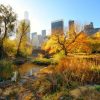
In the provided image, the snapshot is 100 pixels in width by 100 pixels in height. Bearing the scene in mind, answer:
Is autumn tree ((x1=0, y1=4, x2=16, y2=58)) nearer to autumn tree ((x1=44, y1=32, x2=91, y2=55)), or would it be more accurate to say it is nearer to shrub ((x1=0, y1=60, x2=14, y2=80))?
autumn tree ((x1=44, y1=32, x2=91, y2=55))

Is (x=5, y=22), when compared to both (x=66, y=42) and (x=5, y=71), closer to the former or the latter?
(x=66, y=42)

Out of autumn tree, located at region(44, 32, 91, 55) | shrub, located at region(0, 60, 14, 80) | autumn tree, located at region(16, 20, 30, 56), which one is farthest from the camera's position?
autumn tree, located at region(16, 20, 30, 56)

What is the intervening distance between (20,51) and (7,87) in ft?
100

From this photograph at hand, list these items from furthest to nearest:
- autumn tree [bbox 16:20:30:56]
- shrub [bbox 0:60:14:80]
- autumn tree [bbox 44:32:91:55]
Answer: autumn tree [bbox 16:20:30:56] → autumn tree [bbox 44:32:91:55] → shrub [bbox 0:60:14:80]

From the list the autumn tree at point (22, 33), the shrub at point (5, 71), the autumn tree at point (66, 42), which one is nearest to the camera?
the shrub at point (5, 71)

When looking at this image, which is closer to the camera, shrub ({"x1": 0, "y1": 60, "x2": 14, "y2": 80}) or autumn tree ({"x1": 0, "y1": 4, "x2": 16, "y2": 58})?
shrub ({"x1": 0, "y1": 60, "x2": 14, "y2": 80})

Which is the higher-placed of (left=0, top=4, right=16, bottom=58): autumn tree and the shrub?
(left=0, top=4, right=16, bottom=58): autumn tree

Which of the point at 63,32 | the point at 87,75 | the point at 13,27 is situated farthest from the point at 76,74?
the point at 13,27

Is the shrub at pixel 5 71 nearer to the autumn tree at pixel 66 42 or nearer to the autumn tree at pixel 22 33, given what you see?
the autumn tree at pixel 66 42

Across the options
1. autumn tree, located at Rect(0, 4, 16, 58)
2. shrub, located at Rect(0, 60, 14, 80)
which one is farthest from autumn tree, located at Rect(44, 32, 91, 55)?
shrub, located at Rect(0, 60, 14, 80)

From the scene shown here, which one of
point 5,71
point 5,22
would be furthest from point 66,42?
point 5,71

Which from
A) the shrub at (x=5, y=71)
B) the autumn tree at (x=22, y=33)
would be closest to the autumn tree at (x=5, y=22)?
the autumn tree at (x=22, y=33)

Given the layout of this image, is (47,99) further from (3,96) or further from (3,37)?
(3,37)

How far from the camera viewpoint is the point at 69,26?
3616 cm
